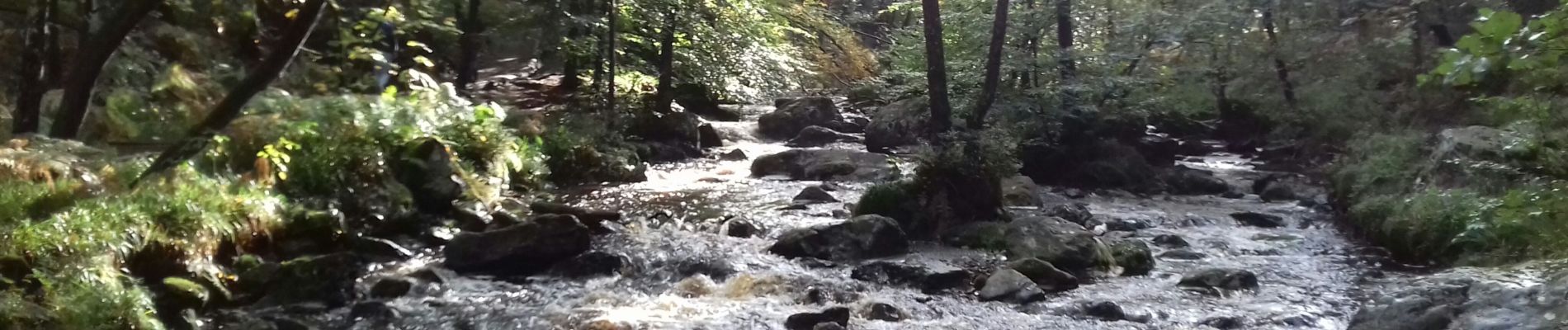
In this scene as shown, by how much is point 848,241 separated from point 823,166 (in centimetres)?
681

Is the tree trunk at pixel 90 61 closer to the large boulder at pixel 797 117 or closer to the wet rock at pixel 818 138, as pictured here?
the wet rock at pixel 818 138

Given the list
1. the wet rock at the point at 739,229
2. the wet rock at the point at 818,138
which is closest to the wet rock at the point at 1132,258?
the wet rock at the point at 739,229

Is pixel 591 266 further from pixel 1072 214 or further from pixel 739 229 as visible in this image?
pixel 1072 214

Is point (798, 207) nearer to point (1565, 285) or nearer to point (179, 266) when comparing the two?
point (179, 266)

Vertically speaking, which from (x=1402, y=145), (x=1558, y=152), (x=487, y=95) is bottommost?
(x=487, y=95)

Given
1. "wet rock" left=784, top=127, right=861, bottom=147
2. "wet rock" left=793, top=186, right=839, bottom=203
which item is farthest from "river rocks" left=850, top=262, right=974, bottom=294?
"wet rock" left=784, top=127, right=861, bottom=147

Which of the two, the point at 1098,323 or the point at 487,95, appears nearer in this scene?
the point at 1098,323

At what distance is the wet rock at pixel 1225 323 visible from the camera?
865cm

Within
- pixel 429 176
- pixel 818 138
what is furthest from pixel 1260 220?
pixel 818 138

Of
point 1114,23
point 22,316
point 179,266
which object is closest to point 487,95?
point 1114,23

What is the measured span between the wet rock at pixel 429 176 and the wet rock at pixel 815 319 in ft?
17.6

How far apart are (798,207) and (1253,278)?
5.91 m

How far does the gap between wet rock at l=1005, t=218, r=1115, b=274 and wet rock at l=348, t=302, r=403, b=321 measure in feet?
19.7

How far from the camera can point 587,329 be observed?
8.45 m
